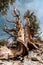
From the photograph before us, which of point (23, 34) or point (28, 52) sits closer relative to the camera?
point (28, 52)

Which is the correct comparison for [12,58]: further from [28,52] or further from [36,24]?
[36,24]

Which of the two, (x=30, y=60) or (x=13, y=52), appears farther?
(x=13, y=52)

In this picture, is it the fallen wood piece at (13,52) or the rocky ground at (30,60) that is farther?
the fallen wood piece at (13,52)

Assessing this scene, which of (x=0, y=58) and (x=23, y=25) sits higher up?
(x=23, y=25)

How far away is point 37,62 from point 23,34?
3723 mm

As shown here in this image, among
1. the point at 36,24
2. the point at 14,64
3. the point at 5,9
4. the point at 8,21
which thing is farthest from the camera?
the point at 36,24

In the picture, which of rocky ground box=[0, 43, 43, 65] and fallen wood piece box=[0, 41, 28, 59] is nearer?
rocky ground box=[0, 43, 43, 65]

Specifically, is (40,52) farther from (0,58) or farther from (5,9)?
(5,9)

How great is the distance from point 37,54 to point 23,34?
2634 millimetres

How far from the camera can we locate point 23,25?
18484 mm

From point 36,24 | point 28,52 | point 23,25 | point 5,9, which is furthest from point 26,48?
point 36,24

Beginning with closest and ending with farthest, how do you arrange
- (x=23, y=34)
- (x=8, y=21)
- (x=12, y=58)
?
(x=12, y=58)
(x=23, y=34)
(x=8, y=21)

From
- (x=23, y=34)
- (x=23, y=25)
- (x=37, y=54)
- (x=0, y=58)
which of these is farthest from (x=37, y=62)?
(x=23, y=25)

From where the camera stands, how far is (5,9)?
23.7 metres
